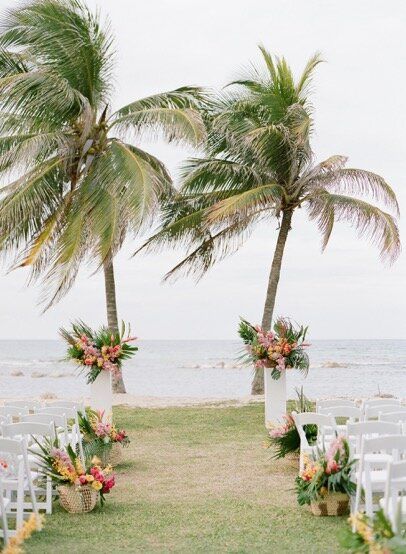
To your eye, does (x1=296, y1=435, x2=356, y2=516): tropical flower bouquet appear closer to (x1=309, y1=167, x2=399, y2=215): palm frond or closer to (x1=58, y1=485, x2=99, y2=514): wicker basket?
(x1=58, y1=485, x2=99, y2=514): wicker basket

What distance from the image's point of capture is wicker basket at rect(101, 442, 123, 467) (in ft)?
43.0

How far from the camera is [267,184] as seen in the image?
23.3m

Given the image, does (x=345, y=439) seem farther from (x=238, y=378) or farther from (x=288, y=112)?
(x=238, y=378)

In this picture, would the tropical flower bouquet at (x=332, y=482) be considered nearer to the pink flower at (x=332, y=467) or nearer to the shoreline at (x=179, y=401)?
the pink flower at (x=332, y=467)

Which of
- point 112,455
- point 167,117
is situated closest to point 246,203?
point 167,117

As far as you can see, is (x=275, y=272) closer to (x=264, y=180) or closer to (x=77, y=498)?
(x=264, y=180)

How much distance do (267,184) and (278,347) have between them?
23.7ft

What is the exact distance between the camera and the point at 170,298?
1809 inches

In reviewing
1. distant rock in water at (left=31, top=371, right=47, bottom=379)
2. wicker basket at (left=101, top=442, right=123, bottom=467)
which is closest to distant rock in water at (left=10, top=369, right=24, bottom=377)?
distant rock in water at (left=31, top=371, right=47, bottom=379)

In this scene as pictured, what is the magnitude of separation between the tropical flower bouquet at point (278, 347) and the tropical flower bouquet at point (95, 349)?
2534 mm

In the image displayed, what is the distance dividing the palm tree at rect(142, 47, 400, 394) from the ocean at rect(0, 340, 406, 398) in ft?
43.6

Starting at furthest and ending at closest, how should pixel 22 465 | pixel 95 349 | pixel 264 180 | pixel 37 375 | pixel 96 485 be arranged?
pixel 37 375
pixel 264 180
pixel 95 349
pixel 96 485
pixel 22 465

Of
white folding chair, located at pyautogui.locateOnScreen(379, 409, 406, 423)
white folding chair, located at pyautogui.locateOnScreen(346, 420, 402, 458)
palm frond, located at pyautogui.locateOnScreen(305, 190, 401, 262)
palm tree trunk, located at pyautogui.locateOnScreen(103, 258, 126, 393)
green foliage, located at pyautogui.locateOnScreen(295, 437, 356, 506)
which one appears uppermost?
palm frond, located at pyautogui.locateOnScreen(305, 190, 401, 262)

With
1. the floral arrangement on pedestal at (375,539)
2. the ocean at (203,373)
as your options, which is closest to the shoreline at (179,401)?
the ocean at (203,373)
